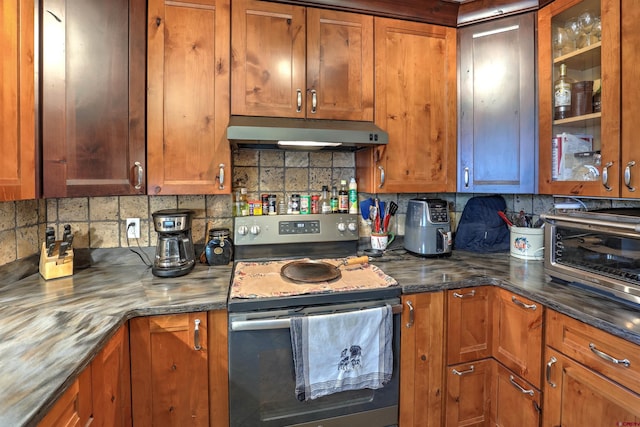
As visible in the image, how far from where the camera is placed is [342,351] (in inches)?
50.9

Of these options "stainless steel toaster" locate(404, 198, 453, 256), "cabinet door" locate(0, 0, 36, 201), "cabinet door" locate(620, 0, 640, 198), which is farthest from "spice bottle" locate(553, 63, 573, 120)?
"cabinet door" locate(0, 0, 36, 201)

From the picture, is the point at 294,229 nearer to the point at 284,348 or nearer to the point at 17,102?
the point at 284,348

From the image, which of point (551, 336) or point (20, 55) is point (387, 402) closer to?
point (551, 336)

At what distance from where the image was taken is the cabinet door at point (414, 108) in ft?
5.76

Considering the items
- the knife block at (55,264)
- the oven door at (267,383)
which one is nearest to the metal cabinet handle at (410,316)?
the oven door at (267,383)

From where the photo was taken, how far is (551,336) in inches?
48.4

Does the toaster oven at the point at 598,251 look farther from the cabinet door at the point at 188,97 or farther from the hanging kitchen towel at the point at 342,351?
the cabinet door at the point at 188,97

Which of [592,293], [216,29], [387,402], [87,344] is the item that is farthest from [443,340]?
[216,29]

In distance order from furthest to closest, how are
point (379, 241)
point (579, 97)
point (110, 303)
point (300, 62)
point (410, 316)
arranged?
point (379, 241) → point (300, 62) → point (579, 97) → point (410, 316) → point (110, 303)

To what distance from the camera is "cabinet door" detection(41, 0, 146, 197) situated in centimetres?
125

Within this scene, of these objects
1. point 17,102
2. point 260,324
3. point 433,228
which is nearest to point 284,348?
point 260,324

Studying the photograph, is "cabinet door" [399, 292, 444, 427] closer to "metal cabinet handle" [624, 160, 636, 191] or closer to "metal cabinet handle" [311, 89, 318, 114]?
"metal cabinet handle" [624, 160, 636, 191]

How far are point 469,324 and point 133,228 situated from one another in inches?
69.3

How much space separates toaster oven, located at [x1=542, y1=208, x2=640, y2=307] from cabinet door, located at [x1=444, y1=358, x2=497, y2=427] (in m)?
0.55
